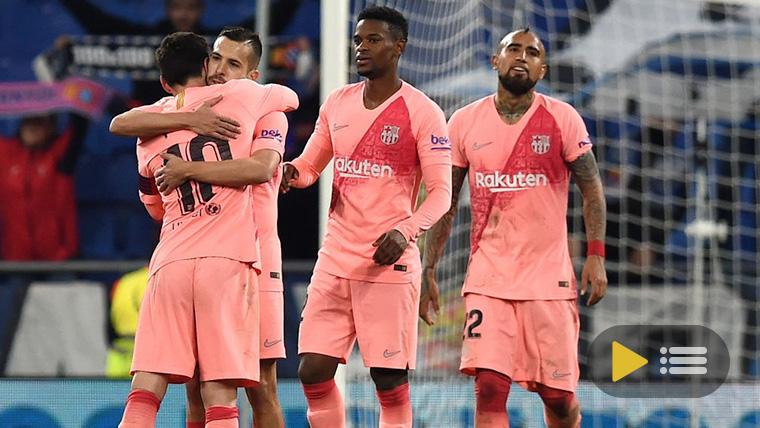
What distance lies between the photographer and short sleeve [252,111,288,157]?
4.87 metres

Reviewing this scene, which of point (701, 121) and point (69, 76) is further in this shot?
point (69, 76)

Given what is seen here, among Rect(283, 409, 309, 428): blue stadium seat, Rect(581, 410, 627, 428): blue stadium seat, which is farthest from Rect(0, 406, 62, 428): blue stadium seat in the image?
Rect(581, 410, 627, 428): blue stadium seat

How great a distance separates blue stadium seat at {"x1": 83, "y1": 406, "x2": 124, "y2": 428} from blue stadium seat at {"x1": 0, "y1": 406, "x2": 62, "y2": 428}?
0.53ft

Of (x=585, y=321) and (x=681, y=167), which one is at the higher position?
(x=681, y=167)

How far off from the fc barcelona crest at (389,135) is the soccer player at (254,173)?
0.43 m

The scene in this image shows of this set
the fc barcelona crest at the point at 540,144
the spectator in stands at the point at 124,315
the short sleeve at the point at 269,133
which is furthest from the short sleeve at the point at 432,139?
the spectator in stands at the point at 124,315

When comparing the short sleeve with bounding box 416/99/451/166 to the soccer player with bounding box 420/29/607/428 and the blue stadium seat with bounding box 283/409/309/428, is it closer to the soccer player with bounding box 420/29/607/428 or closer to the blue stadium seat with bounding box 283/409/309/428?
the soccer player with bounding box 420/29/607/428

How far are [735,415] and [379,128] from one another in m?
2.78

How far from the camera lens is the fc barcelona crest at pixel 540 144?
18.9ft

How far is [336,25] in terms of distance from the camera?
6777mm

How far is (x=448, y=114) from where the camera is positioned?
332 inches

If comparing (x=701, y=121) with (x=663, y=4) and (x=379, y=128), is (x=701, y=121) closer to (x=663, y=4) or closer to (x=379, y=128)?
(x=663, y=4)

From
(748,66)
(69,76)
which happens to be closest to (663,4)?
(748,66)

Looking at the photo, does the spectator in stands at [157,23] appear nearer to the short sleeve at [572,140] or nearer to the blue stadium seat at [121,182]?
the blue stadium seat at [121,182]
